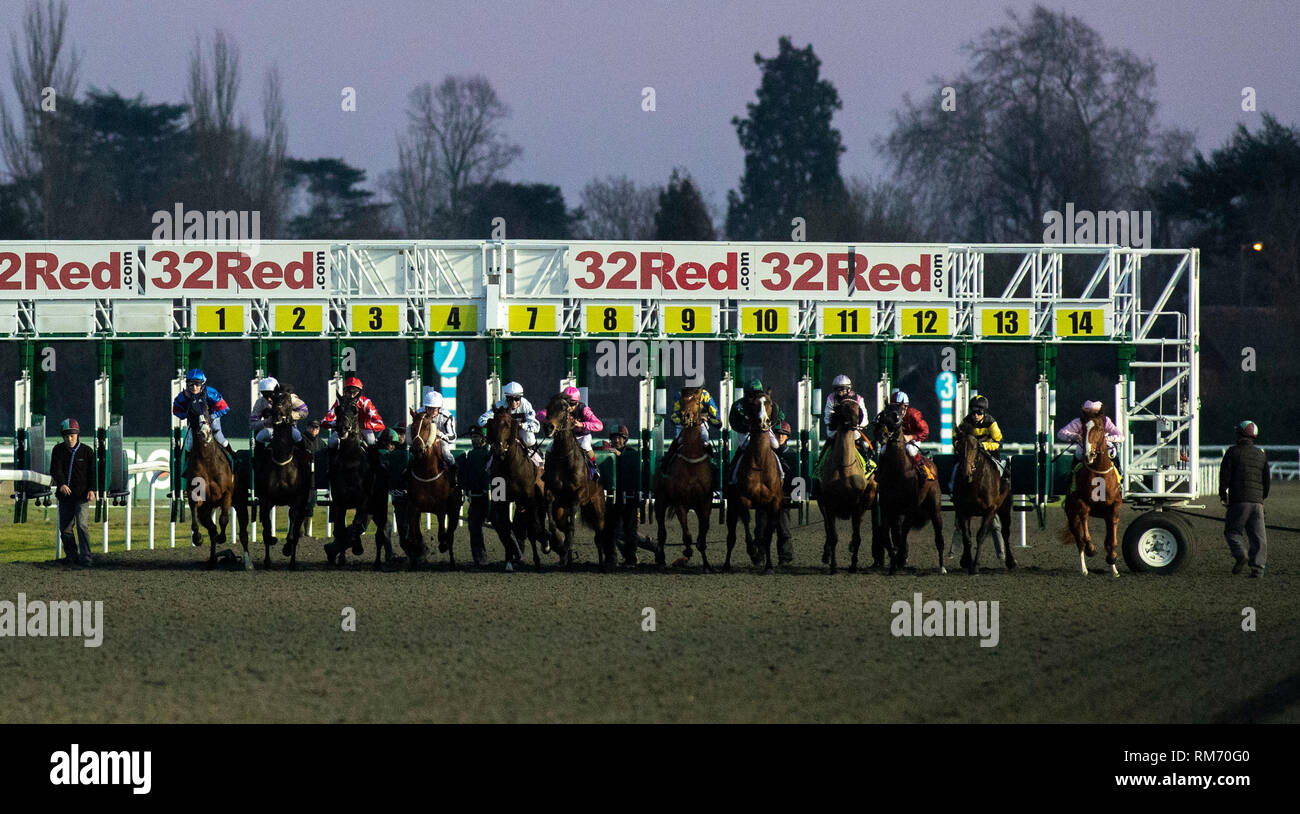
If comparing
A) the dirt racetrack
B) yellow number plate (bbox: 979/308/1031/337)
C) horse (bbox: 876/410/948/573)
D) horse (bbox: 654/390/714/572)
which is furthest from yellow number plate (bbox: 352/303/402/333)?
yellow number plate (bbox: 979/308/1031/337)

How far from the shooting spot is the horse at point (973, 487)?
15.5m

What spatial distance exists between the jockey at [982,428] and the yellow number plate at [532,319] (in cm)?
543

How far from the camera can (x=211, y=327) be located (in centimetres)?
1933

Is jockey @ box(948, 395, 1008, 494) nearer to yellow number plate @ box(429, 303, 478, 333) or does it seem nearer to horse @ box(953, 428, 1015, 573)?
horse @ box(953, 428, 1015, 573)

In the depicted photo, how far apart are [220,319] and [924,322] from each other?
8477mm

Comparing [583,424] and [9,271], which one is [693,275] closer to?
[583,424]

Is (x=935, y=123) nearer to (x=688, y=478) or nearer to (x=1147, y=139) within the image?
(x=1147, y=139)

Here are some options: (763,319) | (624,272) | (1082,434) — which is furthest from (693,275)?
(1082,434)

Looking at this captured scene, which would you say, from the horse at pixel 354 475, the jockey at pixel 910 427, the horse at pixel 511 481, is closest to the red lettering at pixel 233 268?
the horse at pixel 354 475

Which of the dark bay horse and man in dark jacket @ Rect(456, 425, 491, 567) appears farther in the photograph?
man in dark jacket @ Rect(456, 425, 491, 567)

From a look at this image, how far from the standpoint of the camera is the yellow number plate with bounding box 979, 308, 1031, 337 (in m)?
19.2

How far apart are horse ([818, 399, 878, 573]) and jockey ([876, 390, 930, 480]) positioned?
12.0 inches

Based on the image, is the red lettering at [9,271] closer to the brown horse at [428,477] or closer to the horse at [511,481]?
the brown horse at [428,477]

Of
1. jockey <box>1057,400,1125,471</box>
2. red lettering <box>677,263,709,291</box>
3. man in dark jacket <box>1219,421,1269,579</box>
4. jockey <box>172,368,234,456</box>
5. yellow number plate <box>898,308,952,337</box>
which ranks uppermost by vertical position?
red lettering <box>677,263,709,291</box>
